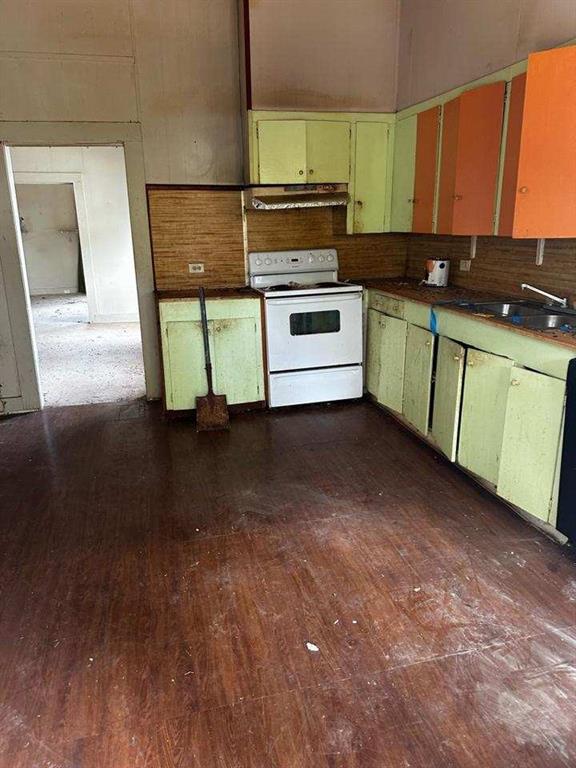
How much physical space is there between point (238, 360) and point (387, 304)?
45.6 inches

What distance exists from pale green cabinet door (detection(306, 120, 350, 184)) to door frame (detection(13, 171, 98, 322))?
4.69m

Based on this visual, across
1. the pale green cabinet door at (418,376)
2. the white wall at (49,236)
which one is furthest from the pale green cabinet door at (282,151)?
the white wall at (49,236)

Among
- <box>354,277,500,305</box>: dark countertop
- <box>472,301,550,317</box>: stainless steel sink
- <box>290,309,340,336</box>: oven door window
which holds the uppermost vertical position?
<box>354,277,500,305</box>: dark countertop

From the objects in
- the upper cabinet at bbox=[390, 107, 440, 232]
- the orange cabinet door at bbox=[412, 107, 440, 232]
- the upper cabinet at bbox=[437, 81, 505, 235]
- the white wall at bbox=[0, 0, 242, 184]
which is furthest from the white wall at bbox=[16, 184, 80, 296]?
the upper cabinet at bbox=[437, 81, 505, 235]

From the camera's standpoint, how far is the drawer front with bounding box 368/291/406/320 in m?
3.66

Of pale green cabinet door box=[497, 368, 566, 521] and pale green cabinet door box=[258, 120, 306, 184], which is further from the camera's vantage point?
pale green cabinet door box=[258, 120, 306, 184]

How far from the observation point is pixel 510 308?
311 cm

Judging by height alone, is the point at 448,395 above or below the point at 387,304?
below

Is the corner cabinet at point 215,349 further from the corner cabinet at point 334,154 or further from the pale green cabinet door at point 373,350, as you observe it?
the corner cabinet at point 334,154

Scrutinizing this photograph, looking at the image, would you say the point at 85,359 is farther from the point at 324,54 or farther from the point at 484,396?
the point at 484,396

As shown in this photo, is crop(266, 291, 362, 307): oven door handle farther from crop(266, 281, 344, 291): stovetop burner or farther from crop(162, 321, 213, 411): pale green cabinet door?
crop(162, 321, 213, 411): pale green cabinet door

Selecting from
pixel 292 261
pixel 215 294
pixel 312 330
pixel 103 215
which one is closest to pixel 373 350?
pixel 312 330

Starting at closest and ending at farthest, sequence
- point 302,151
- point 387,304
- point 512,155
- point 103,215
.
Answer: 1. point 512,155
2. point 387,304
3. point 302,151
4. point 103,215

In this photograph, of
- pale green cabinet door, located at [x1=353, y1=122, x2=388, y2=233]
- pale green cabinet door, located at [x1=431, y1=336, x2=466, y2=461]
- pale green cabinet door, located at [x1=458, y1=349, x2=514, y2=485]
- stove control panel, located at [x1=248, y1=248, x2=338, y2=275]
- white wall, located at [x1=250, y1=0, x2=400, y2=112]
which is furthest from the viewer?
stove control panel, located at [x1=248, y1=248, x2=338, y2=275]
